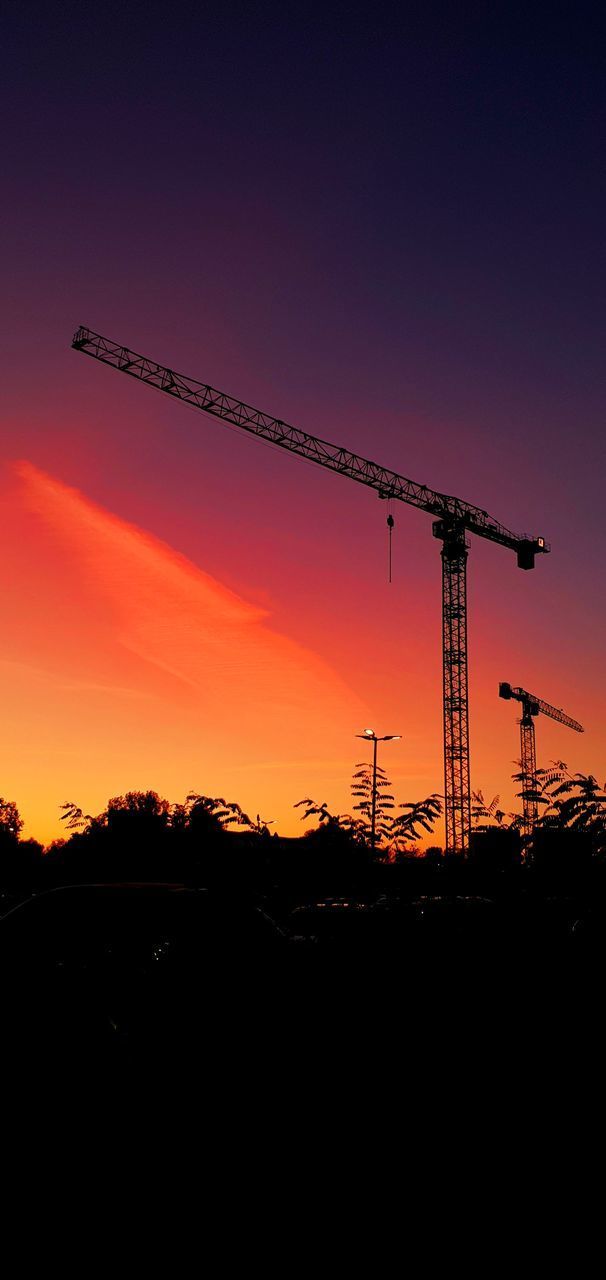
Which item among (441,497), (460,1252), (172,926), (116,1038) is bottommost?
(460,1252)

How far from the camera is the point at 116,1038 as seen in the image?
5.67 metres

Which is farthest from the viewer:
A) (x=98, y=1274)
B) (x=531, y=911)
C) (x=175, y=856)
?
(x=175, y=856)

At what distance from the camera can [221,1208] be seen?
13.8 ft

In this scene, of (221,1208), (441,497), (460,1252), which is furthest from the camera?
(441,497)

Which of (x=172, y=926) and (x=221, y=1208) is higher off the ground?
(x=172, y=926)

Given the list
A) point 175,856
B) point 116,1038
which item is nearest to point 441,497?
point 175,856

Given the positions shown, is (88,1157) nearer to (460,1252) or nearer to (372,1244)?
(372,1244)

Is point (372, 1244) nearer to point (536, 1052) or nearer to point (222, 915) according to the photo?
point (222, 915)

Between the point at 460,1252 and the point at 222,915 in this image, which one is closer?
the point at 460,1252

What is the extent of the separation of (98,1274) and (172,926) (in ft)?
10.6

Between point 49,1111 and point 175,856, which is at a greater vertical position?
point 175,856

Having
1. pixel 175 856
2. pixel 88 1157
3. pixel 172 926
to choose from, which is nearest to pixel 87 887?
pixel 172 926

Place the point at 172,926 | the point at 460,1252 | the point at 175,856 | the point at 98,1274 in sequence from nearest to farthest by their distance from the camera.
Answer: the point at 98,1274, the point at 460,1252, the point at 172,926, the point at 175,856

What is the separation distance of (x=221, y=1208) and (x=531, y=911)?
730cm
